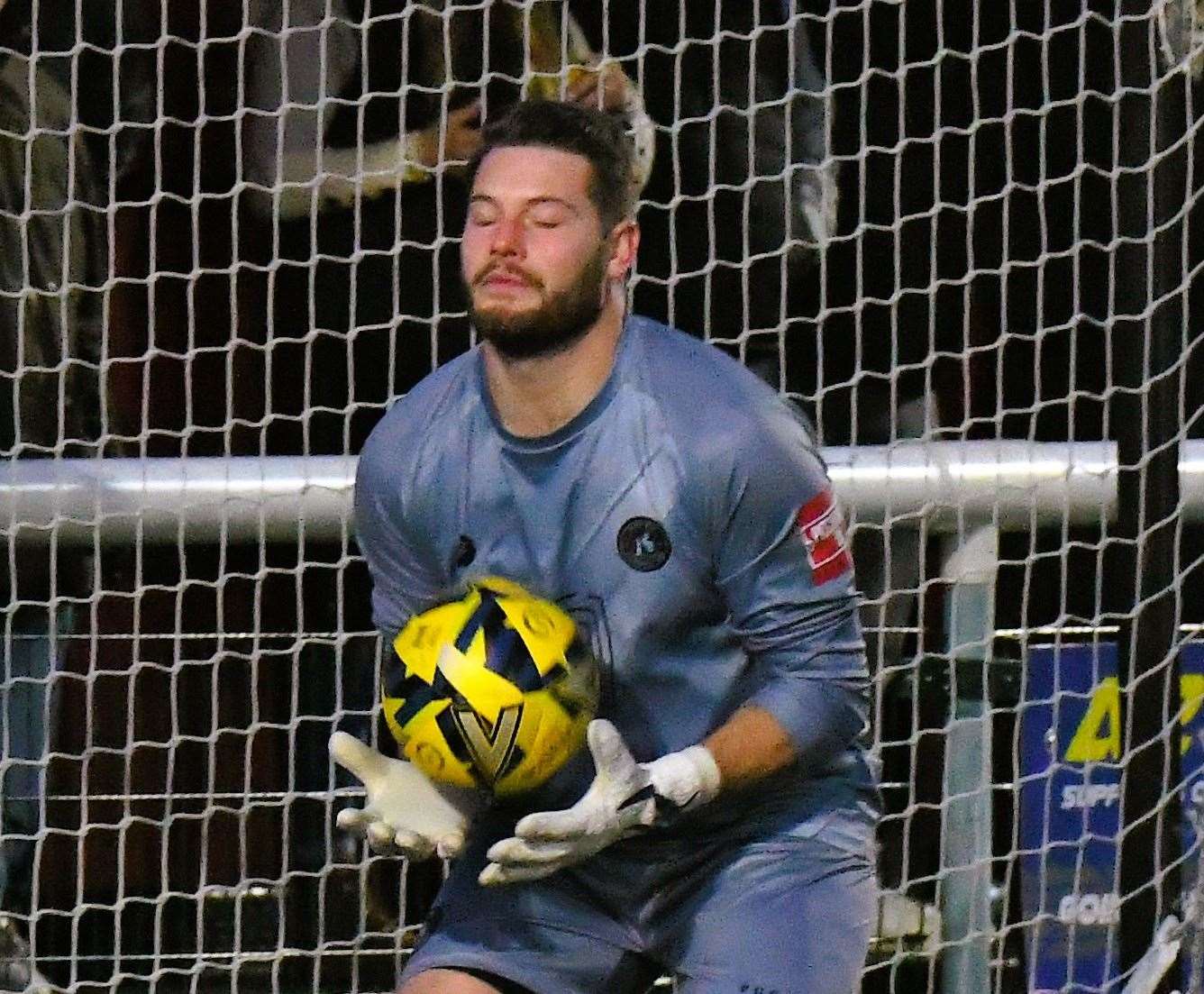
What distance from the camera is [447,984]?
209cm

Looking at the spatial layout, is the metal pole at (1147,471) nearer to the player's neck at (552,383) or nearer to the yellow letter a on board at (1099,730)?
the yellow letter a on board at (1099,730)

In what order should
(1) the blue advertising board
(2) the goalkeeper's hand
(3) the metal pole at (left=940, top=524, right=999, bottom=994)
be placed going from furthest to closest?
(1) the blue advertising board, (3) the metal pole at (left=940, top=524, right=999, bottom=994), (2) the goalkeeper's hand

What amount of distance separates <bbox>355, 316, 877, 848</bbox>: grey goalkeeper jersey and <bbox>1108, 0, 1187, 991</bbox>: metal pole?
1.11 metres

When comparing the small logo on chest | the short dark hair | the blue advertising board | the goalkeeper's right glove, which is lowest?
the blue advertising board

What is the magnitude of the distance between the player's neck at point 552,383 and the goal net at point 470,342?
1.04 m

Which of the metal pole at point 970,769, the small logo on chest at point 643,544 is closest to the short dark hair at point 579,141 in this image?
the small logo on chest at point 643,544

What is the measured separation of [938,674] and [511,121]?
4.63ft

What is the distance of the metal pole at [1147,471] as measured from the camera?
3145mm

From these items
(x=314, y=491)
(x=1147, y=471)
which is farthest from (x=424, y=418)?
(x=1147, y=471)

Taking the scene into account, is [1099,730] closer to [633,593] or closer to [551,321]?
[633,593]

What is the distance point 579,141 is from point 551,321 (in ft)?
0.70

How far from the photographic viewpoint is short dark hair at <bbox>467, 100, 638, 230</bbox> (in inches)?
85.5

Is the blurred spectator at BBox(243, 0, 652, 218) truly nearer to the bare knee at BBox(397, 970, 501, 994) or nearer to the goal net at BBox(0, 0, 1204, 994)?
the goal net at BBox(0, 0, 1204, 994)

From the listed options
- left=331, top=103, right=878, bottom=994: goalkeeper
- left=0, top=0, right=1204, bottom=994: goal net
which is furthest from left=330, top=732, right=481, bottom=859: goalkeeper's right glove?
left=0, top=0, right=1204, bottom=994: goal net
